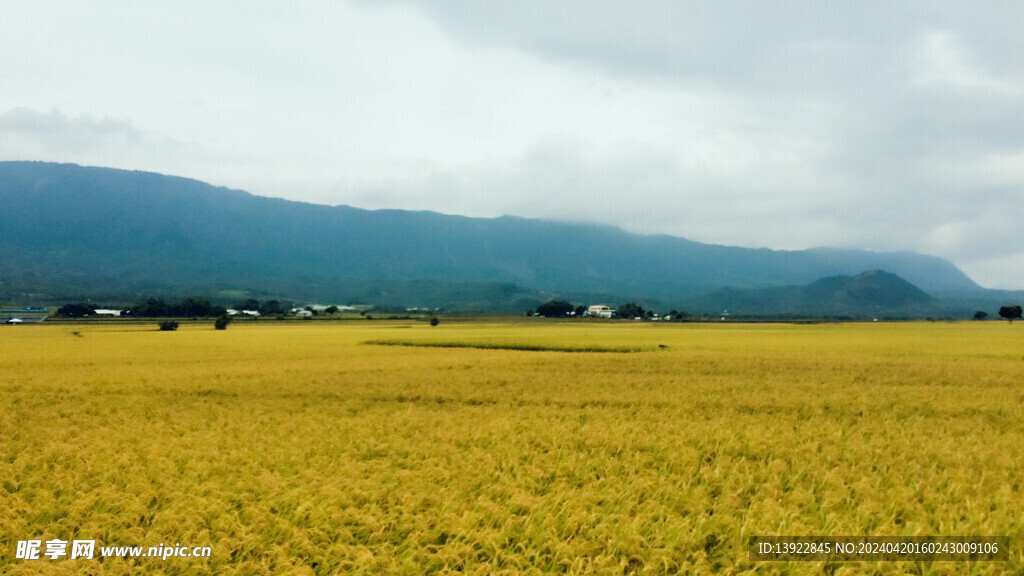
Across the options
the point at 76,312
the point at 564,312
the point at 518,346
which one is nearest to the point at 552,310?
the point at 564,312

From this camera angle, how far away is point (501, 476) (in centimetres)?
904

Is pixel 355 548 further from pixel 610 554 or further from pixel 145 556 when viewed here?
pixel 610 554

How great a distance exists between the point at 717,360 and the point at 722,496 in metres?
27.5

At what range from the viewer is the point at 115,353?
131 ft

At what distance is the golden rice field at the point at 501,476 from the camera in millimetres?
6520

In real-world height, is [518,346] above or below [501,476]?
below

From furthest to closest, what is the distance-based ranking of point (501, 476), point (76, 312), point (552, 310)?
point (552, 310)
point (76, 312)
point (501, 476)

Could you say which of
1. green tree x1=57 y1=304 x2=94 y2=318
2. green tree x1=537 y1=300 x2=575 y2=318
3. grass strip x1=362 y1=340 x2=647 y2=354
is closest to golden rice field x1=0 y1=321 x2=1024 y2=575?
grass strip x1=362 y1=340 x2=647 y2=354

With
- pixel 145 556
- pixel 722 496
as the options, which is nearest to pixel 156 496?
pixel 145 556

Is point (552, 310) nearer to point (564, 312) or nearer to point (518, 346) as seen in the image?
point (564, 312)

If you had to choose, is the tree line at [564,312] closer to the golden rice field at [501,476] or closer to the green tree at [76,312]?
the green tree at [76,312]

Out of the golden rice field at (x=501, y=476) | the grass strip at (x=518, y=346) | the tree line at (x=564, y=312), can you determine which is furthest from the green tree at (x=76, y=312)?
the golden rice field at (x=501, y=476)

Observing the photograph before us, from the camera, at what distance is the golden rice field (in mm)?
6520

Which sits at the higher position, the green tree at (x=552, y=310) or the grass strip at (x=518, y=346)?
the green tree at (x=552, y=310)
